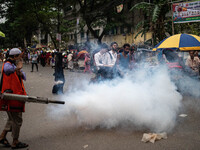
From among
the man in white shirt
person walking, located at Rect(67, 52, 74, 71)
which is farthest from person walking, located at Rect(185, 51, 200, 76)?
person walking, located at Rect(67, 52, 74, 71)

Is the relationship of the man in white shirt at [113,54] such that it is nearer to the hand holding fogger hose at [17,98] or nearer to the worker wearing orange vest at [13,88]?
the worker wearing orange vest at [13,88]

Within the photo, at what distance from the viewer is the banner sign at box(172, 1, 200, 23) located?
11117 mm

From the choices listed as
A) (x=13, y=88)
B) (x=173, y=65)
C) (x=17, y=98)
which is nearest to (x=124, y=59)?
(x=173, y=65)

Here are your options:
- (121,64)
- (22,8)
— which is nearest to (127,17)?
(22,8)

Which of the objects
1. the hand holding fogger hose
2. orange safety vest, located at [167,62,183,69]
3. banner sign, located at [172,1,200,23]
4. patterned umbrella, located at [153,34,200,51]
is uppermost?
banner sign, located at [172,1,200,23]

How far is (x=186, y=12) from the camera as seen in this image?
1139 cm

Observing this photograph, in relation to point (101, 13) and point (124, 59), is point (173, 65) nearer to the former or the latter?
point (124, 59)

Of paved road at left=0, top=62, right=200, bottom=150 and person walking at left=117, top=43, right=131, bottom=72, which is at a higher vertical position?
person walking at left=117, top=43, right=131, bottom=72

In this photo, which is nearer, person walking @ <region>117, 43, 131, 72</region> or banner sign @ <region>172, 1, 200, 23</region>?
person walking @ <region>117, 43, 131, 72</region>

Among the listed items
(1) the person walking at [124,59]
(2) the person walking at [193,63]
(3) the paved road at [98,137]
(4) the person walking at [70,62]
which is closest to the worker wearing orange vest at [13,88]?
(3) the paved road at [98,137]

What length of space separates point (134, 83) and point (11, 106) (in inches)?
96.9

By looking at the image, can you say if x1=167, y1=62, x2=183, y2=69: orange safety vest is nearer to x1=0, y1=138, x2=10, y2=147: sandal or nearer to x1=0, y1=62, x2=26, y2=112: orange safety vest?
x1=0, y1=62, x2=26, y2=112: orange safety vest

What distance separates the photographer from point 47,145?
4004mm

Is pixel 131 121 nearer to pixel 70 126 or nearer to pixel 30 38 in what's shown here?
pixel 70 126
